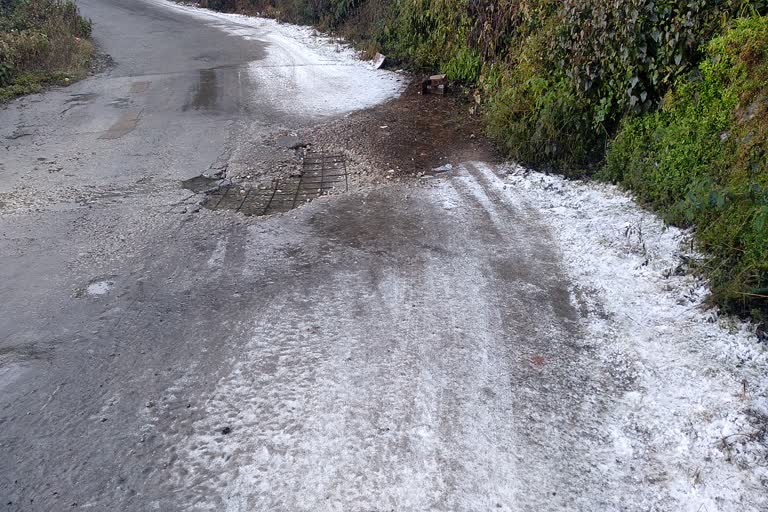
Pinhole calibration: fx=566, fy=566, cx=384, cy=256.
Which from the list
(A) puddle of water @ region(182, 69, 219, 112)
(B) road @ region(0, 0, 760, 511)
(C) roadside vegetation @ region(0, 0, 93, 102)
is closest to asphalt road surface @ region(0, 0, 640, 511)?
(B) road @ region(0, 0, 760, 511)

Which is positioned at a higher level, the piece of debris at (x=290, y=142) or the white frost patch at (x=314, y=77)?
the white frost patch at (x=314, y=77)

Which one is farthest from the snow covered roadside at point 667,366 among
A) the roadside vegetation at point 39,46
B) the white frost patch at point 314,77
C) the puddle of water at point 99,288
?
the roadside vegetation at point 39,46

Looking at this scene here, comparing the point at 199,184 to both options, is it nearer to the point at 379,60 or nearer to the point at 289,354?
the point at 289,354

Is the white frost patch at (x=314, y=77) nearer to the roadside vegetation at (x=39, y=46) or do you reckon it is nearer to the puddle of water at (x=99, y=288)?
the roadside vegetation at (x=39, y=46)

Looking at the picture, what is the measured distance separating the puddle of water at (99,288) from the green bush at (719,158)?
4368 millimetres

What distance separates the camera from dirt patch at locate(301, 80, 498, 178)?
22.0 ft

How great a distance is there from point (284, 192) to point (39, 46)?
8922 millimetres

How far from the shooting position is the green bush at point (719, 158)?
12.3 ft

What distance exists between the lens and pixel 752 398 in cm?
309

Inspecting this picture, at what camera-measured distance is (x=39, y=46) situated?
37.9ft

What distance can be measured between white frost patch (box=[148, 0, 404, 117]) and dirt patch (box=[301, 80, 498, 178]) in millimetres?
697

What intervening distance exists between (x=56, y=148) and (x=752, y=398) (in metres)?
7.90

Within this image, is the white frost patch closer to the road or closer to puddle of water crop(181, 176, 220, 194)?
puddle of water crop(181, 176, 220, 194)

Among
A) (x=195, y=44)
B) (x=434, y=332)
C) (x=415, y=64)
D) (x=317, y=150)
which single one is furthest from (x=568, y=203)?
(x=195, y=44)
